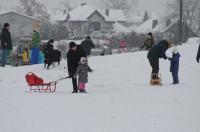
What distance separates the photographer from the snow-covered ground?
10.8 m

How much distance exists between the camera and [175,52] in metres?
17.7

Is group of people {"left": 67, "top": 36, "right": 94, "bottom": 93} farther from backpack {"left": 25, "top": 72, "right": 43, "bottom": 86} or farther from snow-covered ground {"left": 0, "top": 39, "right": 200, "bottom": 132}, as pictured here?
backpack {"left": 25, "top": 72, "right": 43, "bottom": 86}

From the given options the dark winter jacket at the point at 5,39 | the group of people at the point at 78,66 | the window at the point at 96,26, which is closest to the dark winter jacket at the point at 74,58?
the group of people at the point at 78,66

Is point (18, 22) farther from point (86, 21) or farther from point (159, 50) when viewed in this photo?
point (159, 50)

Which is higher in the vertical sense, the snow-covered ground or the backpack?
the backpack

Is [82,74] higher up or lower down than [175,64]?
lower down

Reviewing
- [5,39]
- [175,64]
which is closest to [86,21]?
[5,39]

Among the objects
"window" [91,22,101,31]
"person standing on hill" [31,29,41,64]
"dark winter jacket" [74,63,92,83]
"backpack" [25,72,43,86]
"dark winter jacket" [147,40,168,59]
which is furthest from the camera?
"window" [91,22,101,31]

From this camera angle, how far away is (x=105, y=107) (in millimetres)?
12914

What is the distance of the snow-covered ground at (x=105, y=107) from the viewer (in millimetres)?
10828

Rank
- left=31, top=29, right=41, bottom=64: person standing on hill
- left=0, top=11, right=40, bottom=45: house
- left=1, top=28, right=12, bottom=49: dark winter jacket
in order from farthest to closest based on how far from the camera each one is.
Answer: left=0, top=11, right=40, bottom=45: house, left=31, top=29, right=41, bottom=64: person standing on hill, left=1, top=28, right=12, bottom=49: dark winter jacket

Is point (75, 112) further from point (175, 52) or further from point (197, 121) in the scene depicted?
point (175, 52)

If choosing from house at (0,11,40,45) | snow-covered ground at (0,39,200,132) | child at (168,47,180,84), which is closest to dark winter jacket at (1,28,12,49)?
snow-covered ground at (0,39,200,132)

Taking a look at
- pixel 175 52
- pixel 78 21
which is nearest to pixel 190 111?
pixel 175 52
